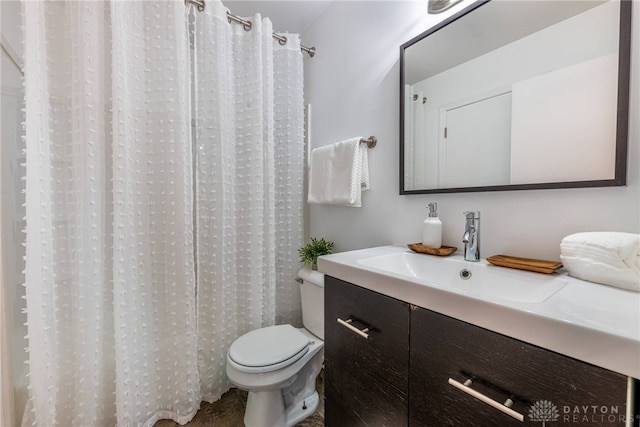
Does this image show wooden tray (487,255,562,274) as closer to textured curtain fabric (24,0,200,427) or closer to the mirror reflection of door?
the mirror reflection of door

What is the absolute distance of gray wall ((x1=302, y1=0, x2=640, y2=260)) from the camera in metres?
0.69

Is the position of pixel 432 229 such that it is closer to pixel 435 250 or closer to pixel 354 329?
pixel 435 250

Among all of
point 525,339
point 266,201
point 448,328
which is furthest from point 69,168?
point 525,339

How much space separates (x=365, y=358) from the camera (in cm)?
75

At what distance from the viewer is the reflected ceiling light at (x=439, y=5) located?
958mm

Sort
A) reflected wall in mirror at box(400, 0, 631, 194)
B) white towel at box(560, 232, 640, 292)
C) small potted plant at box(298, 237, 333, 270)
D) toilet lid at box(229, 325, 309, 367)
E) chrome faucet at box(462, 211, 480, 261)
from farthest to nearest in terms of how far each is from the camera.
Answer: small potted plant at box(298, 237, 333, 270) → toilet lid at box(229, 325, 309, 367) → chrome faucet at box(462, 211, 480, 261) → reflected wall in mirror at box(400, 0, 631, 194) → white towel at box(560, 232, 640, 292)

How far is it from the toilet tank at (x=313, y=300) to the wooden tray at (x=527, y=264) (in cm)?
80

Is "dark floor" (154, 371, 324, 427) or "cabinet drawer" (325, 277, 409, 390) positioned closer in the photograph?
"cabinet drawer" (325, 277, 409, 390)

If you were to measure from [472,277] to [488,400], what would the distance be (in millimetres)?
418

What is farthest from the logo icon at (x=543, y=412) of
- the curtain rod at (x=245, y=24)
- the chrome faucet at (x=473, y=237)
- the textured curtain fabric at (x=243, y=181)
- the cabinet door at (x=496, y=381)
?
the curtain rod at (x=245, y=24)

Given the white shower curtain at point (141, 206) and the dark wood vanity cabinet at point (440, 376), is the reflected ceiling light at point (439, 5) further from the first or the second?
the dark wood vanity cabinet at point (440, 376)

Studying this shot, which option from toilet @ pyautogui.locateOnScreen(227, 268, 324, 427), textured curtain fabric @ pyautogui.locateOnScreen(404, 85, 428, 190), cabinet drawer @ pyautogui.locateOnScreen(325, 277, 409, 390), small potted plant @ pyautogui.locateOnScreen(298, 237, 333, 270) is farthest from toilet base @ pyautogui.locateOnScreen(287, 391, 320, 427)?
textured curtain fabric @ pyautogui.locateOnScreen(404, 85, 428, 190)

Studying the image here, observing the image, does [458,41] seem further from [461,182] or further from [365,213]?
[365,213]

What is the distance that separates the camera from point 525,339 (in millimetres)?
437
